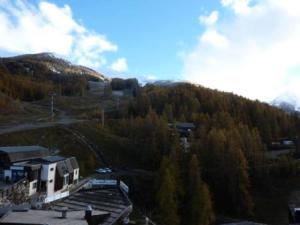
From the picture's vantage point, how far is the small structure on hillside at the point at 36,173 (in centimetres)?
5195

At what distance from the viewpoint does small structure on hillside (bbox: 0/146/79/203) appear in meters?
52.0

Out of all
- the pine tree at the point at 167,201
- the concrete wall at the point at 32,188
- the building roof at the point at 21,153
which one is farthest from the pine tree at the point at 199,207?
the building roof at the point at 21,153

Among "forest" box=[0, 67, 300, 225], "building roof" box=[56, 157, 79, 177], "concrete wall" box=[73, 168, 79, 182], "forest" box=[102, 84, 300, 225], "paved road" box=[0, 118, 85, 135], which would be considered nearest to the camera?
"forest" box=[102, 84, 300, 225]

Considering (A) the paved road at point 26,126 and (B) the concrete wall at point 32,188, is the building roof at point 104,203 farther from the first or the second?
(A) the paved road at point 26,126

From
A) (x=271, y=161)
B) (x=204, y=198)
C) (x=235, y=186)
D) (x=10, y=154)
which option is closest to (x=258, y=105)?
(x=271, y=161)

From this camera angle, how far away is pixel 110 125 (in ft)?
320

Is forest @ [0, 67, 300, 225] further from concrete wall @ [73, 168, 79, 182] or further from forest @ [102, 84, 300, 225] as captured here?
concrete wall @ [73, 168, 79, 182]

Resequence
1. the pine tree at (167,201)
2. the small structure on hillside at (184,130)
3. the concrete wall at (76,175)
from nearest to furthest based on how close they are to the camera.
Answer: the pine tree at (167,201)
the concrete wall at (76,175)
the small structure on hillside at (184,130)

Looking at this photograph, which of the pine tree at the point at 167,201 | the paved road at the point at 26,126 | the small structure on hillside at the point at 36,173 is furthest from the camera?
the paved road at the point at 26,126

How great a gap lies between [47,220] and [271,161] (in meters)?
66.7

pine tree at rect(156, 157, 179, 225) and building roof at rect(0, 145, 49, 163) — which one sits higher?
building roof at rect(0, 145, 49, 163)

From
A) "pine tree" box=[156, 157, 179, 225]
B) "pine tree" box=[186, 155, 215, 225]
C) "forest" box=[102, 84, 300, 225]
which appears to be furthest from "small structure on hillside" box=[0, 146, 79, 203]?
"pine tree" box=[186, 155, 215, 225]

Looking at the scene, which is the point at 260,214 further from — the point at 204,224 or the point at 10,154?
the point at 10,154

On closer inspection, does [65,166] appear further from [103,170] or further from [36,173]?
[103,170]
